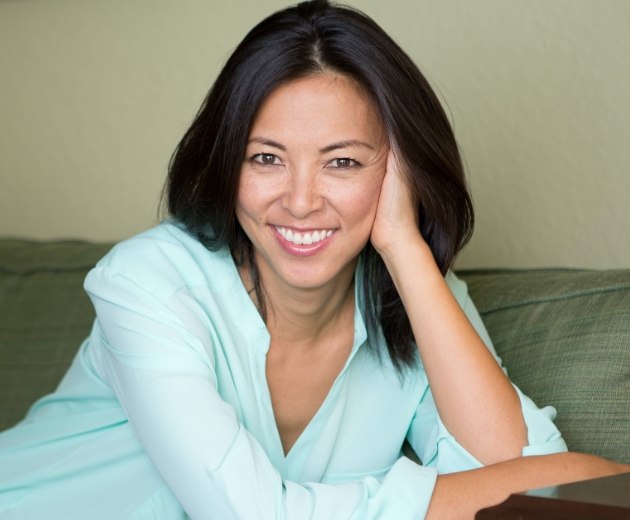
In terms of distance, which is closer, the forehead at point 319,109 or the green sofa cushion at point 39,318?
the forehead at point 319,109

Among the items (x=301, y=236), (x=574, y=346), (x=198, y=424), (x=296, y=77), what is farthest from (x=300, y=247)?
(x=574, y=346)

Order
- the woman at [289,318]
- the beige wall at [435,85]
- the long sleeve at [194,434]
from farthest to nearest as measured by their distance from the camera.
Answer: the beige wall at [435,85], the woman at [289,318], the long sleeve at [194,434]

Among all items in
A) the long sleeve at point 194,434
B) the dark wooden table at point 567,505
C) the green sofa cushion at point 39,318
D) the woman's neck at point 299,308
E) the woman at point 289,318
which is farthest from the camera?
the green sofa cushion at point 39,318

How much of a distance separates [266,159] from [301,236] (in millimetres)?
139

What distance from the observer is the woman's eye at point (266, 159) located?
169 centimetres

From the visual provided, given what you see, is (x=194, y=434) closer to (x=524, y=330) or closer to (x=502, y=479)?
(x=502, y=479)

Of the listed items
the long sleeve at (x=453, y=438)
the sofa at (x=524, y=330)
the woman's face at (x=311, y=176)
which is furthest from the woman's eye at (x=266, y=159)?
the sofa at (x=524, y=330)

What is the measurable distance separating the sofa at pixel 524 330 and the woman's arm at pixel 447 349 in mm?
136

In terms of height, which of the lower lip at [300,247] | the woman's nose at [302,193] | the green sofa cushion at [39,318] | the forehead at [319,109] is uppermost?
the forehead at [319,109]

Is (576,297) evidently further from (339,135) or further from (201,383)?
(201,383)

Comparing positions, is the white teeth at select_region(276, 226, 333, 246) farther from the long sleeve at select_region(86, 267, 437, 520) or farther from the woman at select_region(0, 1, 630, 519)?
the long sleeve at select_region(86, 267, 437, 520)

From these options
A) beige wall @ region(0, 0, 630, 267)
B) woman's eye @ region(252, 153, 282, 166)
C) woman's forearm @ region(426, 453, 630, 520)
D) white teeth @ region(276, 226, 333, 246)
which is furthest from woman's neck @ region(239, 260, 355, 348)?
beige wall @ region(0, 0, 630, 267)

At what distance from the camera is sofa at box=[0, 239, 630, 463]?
1731 mm

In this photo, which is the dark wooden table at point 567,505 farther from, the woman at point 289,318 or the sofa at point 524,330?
the sofa at point 524,330
